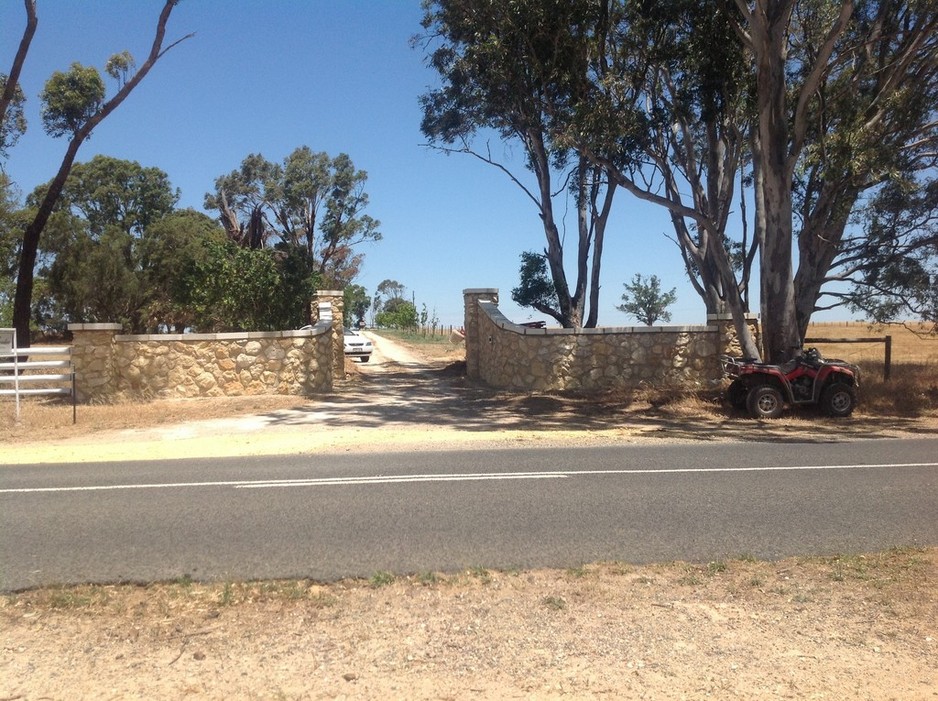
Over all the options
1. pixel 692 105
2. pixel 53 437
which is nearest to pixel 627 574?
pixel 53 437

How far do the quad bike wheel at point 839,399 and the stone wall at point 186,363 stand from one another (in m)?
11.3

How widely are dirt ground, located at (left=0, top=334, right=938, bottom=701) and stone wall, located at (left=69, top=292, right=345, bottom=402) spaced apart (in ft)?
42.6

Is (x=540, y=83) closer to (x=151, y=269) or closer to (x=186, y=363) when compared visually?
(x=186, y=363)

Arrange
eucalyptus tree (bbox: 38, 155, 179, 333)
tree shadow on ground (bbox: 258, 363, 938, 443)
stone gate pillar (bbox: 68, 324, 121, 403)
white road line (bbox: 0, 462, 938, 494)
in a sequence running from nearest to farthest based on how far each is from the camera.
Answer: white road line (bbox: 0, 462, 938, 494) < tree shadow on ground (bbox: 258, 363, 938, 443) < stone gate pillar (bbox: 68, 324, 121, 403) < eucalyptus tree (bbox: 38, 155, 179, 333)

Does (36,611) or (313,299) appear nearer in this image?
(36,611)

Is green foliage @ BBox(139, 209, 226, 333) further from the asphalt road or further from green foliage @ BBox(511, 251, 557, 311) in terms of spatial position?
the asphalt road

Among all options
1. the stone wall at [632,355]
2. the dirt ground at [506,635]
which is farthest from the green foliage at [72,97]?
the dirt ground at [506,635]

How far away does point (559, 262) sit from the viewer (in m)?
23.3

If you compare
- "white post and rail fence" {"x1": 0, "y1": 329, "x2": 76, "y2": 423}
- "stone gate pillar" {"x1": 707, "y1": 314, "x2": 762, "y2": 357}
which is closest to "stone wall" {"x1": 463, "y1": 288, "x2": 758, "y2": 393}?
"stone gate pillar" {"x1": 707, "y1": 314, "x2": 762, "y2": 357}

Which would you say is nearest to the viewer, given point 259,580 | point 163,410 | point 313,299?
point 259,580

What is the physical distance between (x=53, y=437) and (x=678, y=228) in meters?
15.5

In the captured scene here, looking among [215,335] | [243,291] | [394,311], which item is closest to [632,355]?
[215,335]

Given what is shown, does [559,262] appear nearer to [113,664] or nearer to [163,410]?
[163,410]

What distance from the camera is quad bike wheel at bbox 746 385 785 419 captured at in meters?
15.7
